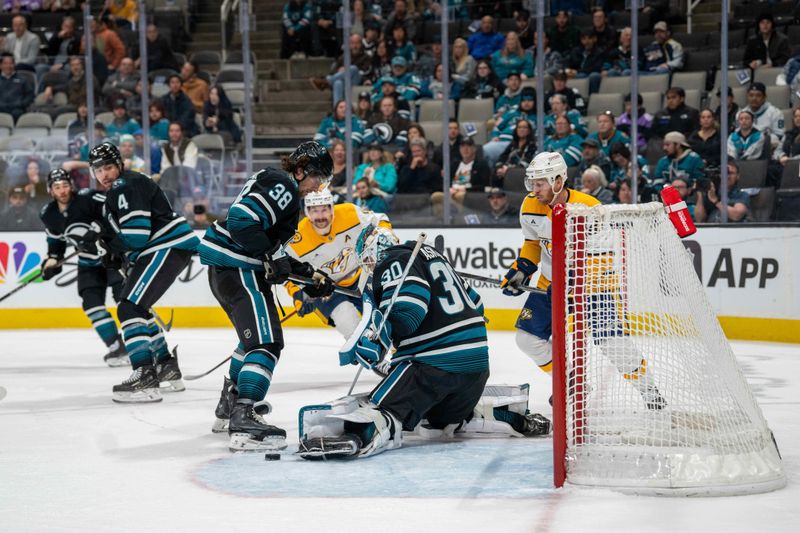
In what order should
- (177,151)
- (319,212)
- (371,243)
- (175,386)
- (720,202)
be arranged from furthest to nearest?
(177,151)
(720,202)
(175,386)
(319,212)
(371,243)

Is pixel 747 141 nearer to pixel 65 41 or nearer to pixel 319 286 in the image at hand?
pixel 319 286

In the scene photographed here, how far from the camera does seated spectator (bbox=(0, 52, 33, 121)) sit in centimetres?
959

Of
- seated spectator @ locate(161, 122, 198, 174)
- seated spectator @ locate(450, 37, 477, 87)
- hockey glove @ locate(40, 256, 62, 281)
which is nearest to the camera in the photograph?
hockey glove @ locate(40, 256, 62, 281)

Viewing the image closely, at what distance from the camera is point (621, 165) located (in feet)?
27.6

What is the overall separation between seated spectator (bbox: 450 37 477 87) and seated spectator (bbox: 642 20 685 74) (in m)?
1.33

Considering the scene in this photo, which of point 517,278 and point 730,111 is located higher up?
point 730,111

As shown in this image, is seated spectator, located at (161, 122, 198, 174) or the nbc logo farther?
seated spectator, located at (161, 122, 198, 174)

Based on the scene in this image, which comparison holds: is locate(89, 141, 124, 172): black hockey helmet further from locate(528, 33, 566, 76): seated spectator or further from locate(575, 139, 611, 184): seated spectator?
locate(528, 33, 566, 76): seated spectator

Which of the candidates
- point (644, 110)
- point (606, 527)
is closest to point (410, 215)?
point (644, 110)

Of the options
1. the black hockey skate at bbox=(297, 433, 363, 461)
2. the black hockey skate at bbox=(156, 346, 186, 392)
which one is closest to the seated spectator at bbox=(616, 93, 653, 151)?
the black hockey skate at bbox=(156, 346, 186, 392)

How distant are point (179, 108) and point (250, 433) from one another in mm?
5619

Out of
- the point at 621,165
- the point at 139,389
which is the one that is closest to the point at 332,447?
the point at 139,389

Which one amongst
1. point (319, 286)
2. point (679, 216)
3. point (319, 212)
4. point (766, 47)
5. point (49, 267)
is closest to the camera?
point (679, 216)

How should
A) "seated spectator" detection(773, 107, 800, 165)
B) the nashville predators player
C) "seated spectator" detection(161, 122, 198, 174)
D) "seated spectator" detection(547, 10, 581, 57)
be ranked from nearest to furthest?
the nashville predators player < "seated spectator" detection(773, 107, 800, 165) < "seated spectator" detection(547, 10, 581, 57) < "seated spectator" detection(161, 122, 198, 174)
